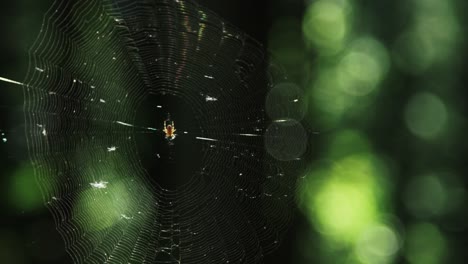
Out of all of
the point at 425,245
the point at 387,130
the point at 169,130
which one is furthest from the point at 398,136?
the point at 169,130

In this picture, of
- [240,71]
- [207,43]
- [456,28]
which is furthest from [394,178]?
[207,43]

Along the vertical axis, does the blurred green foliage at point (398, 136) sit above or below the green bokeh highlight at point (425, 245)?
above

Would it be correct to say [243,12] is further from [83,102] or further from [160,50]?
[83,102]

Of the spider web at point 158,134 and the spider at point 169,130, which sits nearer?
the spider web at point 158,134

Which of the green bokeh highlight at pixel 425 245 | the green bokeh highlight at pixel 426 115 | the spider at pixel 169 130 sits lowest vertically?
the green bokeh highlight at pixel 425 245

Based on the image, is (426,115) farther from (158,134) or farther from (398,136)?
(158,134)

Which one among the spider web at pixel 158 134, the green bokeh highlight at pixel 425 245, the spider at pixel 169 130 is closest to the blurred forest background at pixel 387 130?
the green bokeh highlight at pixel 425 245

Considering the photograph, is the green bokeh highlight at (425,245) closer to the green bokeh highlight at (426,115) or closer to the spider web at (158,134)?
the green bokeh highlight at (426,115)
